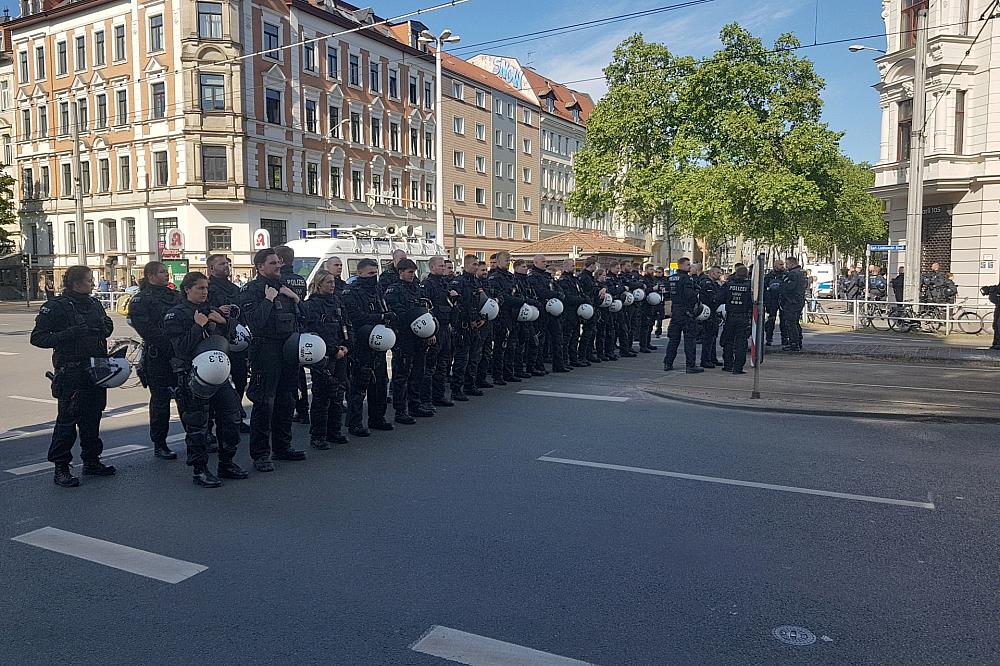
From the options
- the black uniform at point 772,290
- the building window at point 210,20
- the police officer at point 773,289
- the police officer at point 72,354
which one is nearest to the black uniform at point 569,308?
the police officer at point 773,289

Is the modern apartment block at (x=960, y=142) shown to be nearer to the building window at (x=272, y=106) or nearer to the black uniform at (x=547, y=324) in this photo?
the black uniform at (x=547, y=324)

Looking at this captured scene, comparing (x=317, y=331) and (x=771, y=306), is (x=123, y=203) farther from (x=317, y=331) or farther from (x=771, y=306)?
(x=317, y=331)

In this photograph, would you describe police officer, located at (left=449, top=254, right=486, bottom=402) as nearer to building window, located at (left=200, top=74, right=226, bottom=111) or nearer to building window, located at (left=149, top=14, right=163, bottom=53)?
building window, located at (left=200, top=74, right=226, bottom=111)

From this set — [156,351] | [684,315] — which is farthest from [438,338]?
[684,315]

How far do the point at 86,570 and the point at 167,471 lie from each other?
7.76 feet

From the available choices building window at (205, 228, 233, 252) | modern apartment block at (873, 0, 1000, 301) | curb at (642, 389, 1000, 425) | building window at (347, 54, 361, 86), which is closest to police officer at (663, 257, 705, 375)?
curb at (642, 389, 1000, 425)

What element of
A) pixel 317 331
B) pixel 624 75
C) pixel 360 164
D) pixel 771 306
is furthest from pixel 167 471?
pixel 360 164

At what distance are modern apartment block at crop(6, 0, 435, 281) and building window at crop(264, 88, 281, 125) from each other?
73 millimetres

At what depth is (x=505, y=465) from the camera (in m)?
7.19

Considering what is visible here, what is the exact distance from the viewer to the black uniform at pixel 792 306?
16297 mm

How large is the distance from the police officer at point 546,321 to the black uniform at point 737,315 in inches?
110

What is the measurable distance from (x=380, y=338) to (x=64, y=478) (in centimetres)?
316

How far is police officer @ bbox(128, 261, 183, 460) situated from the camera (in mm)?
7422

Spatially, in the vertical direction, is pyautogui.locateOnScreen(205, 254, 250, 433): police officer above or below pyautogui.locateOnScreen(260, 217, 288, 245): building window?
below
